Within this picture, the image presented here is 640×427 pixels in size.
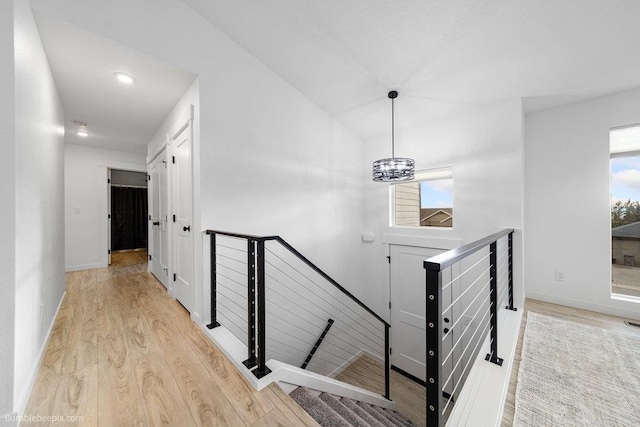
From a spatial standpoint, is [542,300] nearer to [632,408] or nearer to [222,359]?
[632,408]

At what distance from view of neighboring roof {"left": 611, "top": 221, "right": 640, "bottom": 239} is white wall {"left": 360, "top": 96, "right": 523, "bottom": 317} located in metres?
1.21

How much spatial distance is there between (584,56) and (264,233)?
357 cm

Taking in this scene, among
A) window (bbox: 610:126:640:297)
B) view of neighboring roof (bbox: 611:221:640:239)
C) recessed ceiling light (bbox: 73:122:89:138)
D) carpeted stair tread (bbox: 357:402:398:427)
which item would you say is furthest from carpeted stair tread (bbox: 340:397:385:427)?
recessed ceiling light (bbox: 73:122:89:138)

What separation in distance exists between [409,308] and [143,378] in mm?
3511

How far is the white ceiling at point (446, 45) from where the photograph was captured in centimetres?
197

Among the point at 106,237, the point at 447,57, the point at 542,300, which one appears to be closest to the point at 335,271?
the point at 542,300

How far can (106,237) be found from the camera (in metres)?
4.47

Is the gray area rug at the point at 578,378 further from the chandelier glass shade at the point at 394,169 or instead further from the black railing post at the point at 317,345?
the black railing post at the point at 317,345

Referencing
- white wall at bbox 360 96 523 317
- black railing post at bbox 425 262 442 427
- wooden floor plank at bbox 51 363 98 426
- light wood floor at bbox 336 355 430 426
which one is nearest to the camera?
black railing post at bbox 425 262 442 427

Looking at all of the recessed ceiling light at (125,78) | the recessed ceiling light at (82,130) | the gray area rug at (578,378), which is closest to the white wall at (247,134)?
the recessed ceiling light at (125,78)

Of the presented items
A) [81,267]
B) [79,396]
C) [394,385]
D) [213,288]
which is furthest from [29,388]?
[394,385]

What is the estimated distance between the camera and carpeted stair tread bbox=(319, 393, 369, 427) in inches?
71.6

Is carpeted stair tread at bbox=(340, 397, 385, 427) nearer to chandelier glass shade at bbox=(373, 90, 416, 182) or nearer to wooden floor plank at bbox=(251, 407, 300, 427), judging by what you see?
wooden floor plank at bbox=(251, 407, 300, 427)

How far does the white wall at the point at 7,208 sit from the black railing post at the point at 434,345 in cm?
193
